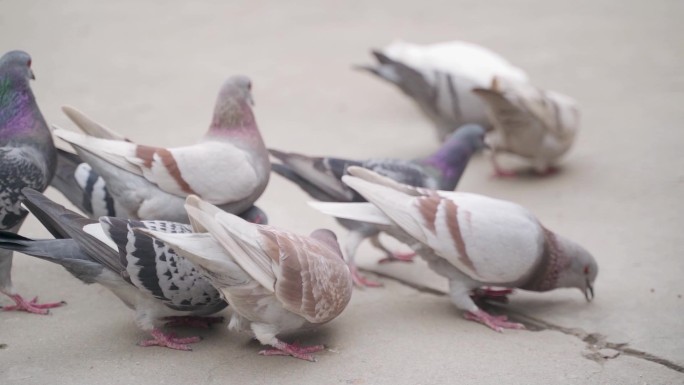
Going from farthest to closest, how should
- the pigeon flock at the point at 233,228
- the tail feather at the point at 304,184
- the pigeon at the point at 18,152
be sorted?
the tail feather at the point at 304,184
the pigeon at the point at 18,152
the pigeon flock at the point at 233,228

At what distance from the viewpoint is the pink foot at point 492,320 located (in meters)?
3.90

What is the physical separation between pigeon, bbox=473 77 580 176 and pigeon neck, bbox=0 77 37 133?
10.2ft

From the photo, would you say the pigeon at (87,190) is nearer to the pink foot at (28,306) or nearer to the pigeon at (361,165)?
the pigeon at (361,165)

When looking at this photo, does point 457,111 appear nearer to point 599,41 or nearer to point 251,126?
point 251,126

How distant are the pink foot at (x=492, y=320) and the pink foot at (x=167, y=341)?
55.6 inches

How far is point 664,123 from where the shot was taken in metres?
6.79

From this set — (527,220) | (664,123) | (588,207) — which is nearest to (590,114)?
(664,123)

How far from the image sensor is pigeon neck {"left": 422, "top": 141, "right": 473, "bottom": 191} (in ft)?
16.2

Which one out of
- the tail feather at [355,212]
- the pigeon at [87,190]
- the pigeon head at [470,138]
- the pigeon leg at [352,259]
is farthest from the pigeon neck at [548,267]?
the pigeon at [87,190]

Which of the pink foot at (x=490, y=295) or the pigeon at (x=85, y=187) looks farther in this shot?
the pink foot at (x=490, y=295)

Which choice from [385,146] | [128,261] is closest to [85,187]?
[128,261]

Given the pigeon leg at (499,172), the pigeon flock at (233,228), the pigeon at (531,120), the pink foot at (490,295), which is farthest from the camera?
the pigeon leg at (499,172)

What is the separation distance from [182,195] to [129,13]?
6.62m

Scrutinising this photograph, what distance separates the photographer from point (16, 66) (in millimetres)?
4012
